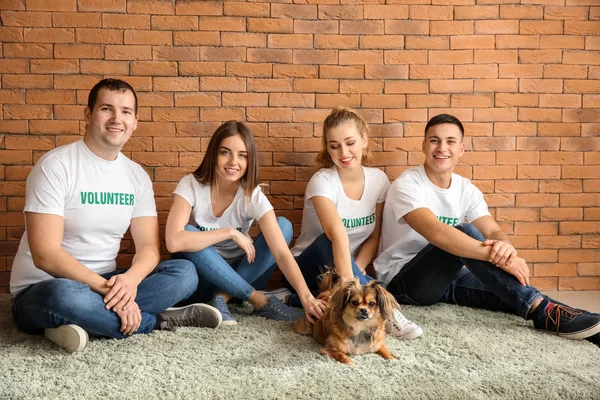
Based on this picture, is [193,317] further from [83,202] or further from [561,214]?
[561,214]

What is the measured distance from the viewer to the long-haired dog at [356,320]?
210cm

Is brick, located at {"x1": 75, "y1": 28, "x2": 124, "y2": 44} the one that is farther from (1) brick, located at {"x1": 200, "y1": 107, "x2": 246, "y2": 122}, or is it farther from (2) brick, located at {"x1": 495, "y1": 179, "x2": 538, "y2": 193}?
(2) brick, located at {"x1": 495, "y1": 179, "x2": 538, "y2": 193}

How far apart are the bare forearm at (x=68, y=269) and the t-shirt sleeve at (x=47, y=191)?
0.60 ft

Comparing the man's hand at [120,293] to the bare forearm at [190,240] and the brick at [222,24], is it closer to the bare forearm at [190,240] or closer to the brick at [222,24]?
the bare forearm at [190,240]

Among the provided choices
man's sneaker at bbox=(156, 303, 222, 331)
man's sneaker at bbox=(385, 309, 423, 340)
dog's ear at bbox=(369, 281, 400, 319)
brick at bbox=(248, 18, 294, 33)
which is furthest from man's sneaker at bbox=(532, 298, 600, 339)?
brick at bbox=(248, 18, 294, 33)

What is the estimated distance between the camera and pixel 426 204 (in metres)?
2.84

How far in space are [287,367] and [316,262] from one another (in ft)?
2.78

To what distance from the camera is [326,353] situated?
7.17 feet

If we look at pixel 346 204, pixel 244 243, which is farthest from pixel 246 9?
pixel 244 243

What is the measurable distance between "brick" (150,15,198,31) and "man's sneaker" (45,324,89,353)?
1.85 meters

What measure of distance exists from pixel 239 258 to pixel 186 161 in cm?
75

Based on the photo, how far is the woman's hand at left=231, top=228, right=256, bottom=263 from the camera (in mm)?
2695

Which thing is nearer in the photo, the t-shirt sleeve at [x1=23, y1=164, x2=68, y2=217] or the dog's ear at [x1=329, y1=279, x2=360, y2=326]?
the dog's ear at [x1=329, y1=279, x2=360, y2=326]

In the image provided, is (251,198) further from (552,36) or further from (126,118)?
(552,36)
